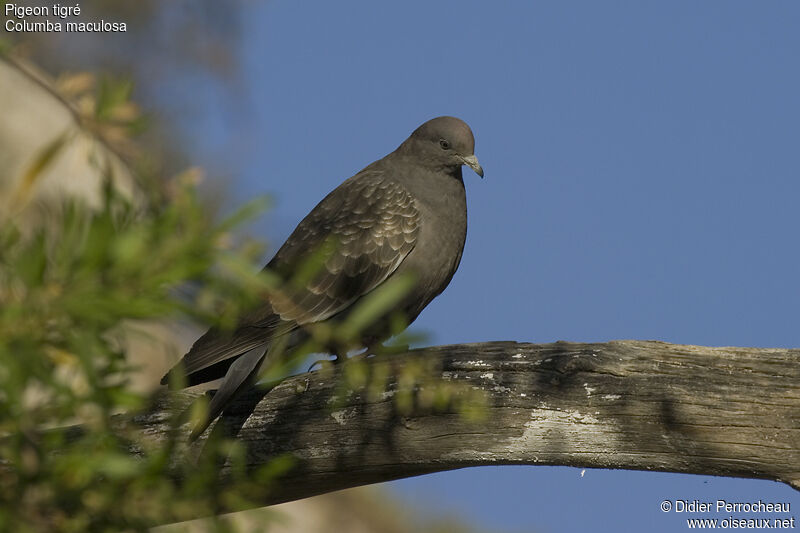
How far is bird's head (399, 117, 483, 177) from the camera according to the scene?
263 inches

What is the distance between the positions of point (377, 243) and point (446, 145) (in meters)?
1.00

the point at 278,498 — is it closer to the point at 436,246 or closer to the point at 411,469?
the point at 411,469

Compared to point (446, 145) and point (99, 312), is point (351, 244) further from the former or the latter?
point (99, 312)

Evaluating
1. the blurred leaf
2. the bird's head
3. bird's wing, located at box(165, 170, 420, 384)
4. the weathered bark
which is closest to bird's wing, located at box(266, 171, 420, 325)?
bird's wing, located at box(165, 170, 420, 384)

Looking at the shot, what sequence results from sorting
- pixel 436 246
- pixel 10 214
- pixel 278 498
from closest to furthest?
pixel 10 214, pixel 278 498, pixel 436 246

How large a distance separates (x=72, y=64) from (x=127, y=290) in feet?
44.0

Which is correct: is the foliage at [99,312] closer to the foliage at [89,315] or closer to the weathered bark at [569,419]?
the foliage at [89,315]

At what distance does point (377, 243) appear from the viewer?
Answer: 19.9ft

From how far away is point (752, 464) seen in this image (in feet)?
13.1

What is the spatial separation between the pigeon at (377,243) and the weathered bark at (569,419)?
0.77 meters

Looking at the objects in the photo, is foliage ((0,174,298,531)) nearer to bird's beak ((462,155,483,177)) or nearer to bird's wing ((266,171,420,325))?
bird's wing ((266,171,420,325))

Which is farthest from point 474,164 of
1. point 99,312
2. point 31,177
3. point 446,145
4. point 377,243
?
point 99,312

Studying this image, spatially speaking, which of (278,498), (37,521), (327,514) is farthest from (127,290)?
(327,514)

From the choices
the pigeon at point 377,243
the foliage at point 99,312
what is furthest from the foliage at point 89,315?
the pigeon at point 377,243
